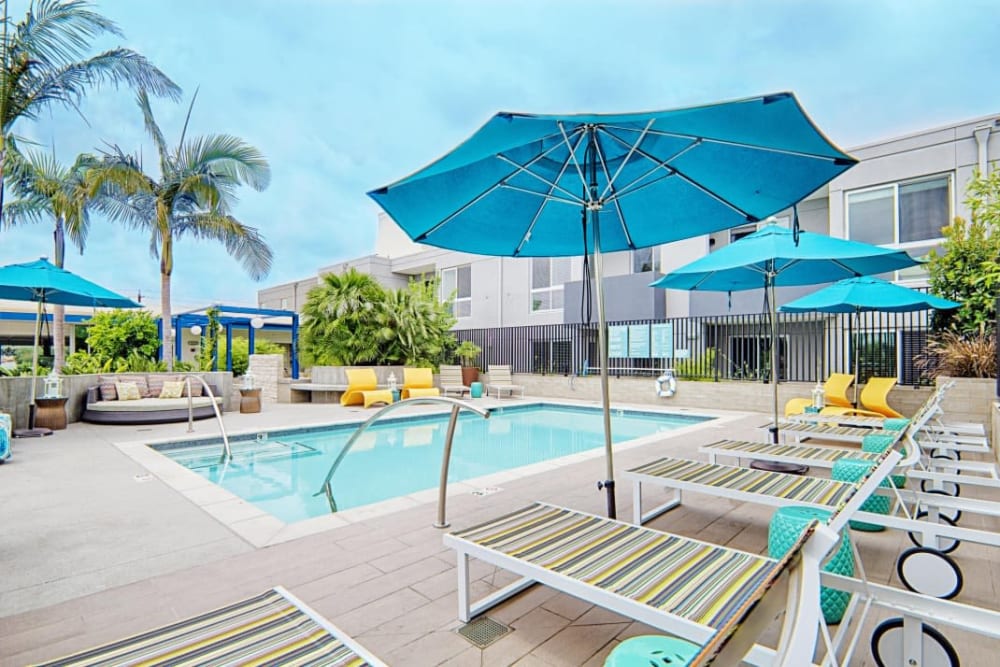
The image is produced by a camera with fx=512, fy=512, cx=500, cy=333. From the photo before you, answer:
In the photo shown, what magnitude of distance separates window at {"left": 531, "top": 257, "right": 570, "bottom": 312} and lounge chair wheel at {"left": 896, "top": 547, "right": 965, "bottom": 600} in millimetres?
16054

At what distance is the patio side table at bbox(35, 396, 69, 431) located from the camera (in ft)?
28.0

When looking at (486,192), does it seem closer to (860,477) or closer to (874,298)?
(860,477)

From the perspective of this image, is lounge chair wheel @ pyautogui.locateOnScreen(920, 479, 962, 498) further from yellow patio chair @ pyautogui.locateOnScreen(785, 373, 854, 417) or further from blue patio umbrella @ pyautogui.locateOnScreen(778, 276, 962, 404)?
yellow patio chair @ pyautogui.locateOnScreen(785, 373, 854, 417)

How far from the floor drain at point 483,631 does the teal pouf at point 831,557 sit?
132 cm

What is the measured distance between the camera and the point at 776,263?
6.07 m

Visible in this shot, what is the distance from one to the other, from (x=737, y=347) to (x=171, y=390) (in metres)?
12.8

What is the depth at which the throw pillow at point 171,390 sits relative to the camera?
1029 centimetres

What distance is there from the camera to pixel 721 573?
6.86 feet

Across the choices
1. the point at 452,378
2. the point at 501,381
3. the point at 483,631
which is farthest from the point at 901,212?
the point at 483,631

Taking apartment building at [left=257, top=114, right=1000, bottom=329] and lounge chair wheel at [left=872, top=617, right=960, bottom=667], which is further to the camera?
apartment building at [left=257, top=114, right=1000, bottom=329]

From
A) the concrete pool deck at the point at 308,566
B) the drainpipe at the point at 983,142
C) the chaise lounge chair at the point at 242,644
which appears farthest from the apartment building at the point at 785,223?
the chaise lounge chair at the point at 242,644

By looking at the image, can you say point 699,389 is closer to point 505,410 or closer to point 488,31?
point 505,410

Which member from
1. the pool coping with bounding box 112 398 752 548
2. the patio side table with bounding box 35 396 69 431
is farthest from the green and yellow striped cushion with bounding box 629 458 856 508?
the patio side table with bounding box 35 396 69 431

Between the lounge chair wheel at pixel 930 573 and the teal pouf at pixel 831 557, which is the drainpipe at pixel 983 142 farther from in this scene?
the teal pouf at pixel 831 557
